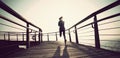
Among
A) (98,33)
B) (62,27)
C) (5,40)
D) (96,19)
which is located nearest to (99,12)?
(96,19)

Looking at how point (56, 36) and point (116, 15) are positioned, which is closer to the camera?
point (116, 15)

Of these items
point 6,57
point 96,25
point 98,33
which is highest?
point 96,25

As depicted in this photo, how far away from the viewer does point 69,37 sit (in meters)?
10.7

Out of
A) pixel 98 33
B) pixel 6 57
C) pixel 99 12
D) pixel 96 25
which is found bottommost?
pixel 6 57

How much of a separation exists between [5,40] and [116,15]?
36.8 ft

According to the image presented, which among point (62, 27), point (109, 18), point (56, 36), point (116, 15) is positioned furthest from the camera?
point (56, 36)

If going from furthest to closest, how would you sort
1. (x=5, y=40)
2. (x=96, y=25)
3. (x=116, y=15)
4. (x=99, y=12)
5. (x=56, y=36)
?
(x=56, y=36)
(x=5, y=40)
(x=96, y=25)
(x=99, y=12)
(x=116, y=15)

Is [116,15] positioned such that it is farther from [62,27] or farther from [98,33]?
[62,27]

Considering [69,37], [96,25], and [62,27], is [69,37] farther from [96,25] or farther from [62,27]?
[96,25]

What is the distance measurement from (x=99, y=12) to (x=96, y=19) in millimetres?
414

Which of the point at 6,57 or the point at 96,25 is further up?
the point at 96,25

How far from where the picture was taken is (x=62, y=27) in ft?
28.1

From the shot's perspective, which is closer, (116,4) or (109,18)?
(116,4)

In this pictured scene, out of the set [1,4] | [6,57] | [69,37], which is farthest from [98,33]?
[69,37]
